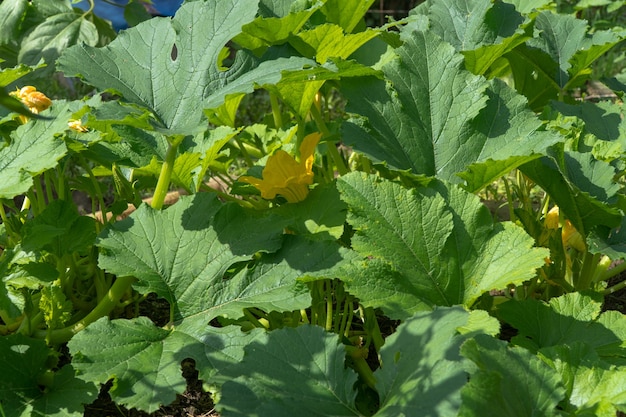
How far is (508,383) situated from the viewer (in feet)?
4.66

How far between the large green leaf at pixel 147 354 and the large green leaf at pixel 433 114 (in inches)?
25.7

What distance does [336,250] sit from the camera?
1.77 meters

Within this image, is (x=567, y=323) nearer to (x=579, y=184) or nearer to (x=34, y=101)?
(x=579, y=184)

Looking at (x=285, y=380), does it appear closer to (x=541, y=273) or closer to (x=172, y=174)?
(x=172, y=174)

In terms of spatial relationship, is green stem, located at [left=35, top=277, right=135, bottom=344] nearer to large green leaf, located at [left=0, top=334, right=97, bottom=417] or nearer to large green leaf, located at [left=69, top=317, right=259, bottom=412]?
large green leaf, located at [left=0, top=334, right=97, bottom=417]

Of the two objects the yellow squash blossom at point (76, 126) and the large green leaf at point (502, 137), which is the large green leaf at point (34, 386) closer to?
the yellow squash blossom at point (76, 126)

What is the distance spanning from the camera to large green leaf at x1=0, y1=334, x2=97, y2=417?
5.48 feet

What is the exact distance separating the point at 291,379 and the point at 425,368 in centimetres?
27

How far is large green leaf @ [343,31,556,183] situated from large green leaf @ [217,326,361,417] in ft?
2.11

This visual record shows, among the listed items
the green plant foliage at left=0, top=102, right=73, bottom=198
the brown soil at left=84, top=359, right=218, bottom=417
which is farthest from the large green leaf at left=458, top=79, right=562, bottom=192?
the green plant foliage at left=0, top=102, right=73, bottom=198

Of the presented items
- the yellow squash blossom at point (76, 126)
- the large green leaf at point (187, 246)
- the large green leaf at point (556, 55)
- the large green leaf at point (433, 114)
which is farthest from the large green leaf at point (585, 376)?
the yellow squash blossom at point (76, 126)

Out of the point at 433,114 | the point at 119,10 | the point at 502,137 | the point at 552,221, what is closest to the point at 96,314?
the point at 433,114

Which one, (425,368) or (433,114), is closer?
(425,368)

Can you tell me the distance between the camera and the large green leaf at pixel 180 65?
188cm
